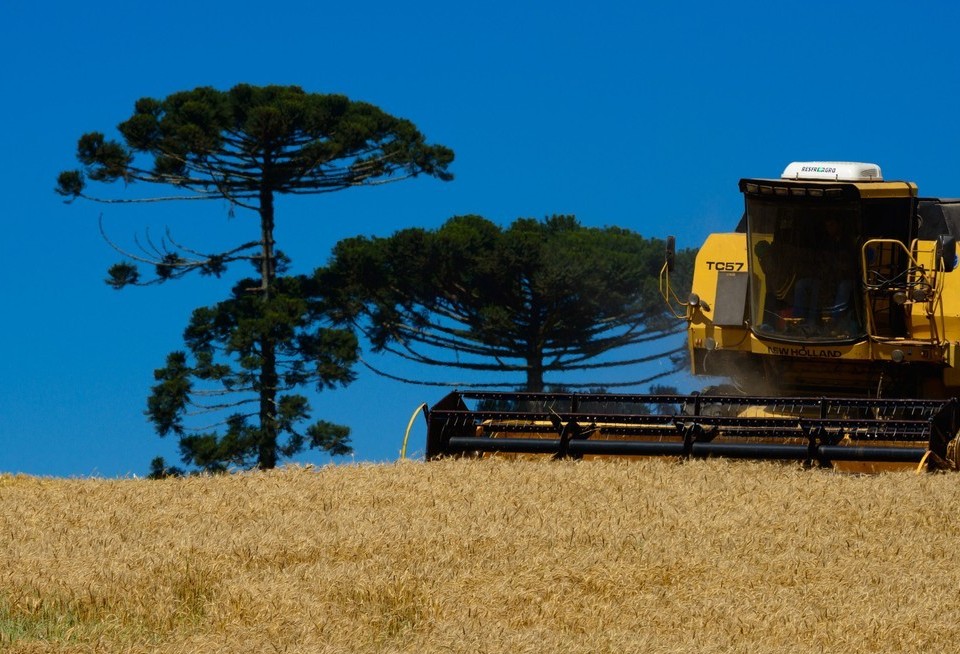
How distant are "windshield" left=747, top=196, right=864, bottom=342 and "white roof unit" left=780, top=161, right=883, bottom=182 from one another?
942 millimetres

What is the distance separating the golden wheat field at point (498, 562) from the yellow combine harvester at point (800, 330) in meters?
0.75

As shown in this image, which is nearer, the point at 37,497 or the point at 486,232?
the point at 37,497

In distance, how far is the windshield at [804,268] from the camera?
1338 centimetres

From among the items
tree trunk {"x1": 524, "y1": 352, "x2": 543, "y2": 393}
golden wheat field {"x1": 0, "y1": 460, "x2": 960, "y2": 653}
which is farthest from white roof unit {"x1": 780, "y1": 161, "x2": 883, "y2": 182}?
tree trunk {"x1": 524, "y1": 352, "x2": 543, "y2": 393}

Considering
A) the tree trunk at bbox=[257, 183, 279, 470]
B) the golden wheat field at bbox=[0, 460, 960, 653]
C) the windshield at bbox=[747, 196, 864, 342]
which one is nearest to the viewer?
the golden wheat field at bbox=[0, 460, 960, 653]

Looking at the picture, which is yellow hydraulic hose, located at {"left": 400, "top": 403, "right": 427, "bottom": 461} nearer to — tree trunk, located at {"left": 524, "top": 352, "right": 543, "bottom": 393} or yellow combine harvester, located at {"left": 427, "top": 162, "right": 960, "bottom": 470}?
yellow combine harvester, located at {"left": 427, "top": 162, "right": 960, "bottom": 470}

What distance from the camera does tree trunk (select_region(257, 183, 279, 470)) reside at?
124 feet

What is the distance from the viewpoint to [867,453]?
34.6 ft

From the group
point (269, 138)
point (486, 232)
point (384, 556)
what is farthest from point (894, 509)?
point (486, 232)

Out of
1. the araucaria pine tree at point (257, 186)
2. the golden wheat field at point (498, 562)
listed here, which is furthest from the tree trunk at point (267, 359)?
the golden wheat field at point (498, 562)

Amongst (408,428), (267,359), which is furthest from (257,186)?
(408,428)

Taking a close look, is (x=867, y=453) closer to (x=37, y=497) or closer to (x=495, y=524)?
(x=495, y=524)

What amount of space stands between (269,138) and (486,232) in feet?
26.2

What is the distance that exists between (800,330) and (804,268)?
2.01 ft
